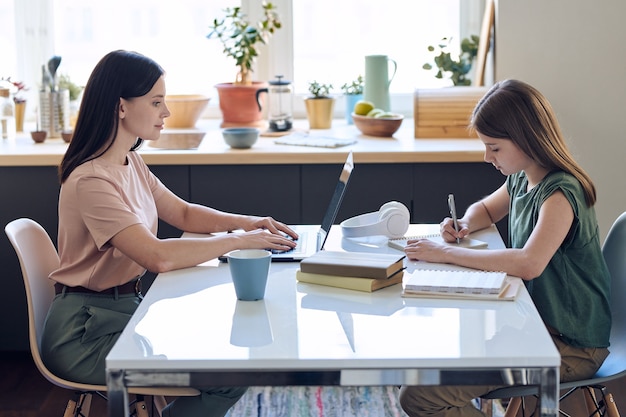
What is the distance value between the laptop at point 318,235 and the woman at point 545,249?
201 mm

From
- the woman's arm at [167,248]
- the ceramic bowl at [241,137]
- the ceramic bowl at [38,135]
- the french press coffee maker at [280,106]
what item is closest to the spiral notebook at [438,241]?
the woman's arm at [167,248]

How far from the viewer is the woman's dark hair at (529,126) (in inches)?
81.9

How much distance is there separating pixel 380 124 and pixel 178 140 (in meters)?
0.80

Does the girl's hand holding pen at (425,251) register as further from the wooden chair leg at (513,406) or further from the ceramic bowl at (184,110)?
the ceramic bowl at (184,110)

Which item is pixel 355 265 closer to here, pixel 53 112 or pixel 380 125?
pixel 380 125

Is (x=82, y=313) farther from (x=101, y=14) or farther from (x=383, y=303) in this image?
(x=101, y=14)

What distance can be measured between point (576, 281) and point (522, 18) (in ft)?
5.06

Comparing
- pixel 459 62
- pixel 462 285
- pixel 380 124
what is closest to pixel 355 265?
pixel 462 285

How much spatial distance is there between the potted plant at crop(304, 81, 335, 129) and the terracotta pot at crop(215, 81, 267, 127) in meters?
0.20

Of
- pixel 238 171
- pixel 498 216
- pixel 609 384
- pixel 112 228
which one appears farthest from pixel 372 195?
pixel 112 228

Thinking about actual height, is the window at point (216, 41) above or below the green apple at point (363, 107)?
above

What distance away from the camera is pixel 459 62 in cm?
370

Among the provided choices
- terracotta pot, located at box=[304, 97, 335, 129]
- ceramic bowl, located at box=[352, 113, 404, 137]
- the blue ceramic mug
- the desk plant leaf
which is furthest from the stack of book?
the desk plant leaf

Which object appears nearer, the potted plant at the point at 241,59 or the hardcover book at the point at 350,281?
the hardcover book at the point at 350,281
